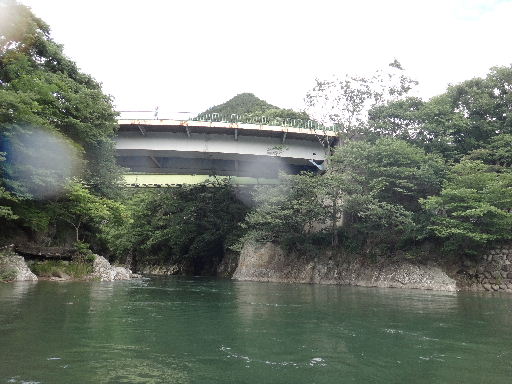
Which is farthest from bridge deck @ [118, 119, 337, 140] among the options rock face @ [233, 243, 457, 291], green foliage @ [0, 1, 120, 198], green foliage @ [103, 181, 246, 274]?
rock face @ [233, 243, 457, 291]

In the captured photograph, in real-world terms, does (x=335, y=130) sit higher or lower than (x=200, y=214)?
higher

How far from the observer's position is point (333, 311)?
10070mm

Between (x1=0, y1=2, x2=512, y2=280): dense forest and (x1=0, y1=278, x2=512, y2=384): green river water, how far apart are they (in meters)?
9.50

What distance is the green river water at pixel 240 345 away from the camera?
175 inches

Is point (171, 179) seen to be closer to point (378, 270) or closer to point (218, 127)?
point (218, 127)

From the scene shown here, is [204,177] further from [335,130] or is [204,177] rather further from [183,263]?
[335,130]

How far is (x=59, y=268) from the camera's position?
18.1m

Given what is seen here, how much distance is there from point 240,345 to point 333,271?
20.1 meters

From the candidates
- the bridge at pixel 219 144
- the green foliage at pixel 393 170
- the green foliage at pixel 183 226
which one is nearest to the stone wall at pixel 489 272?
the green foliage at pixel 393 170

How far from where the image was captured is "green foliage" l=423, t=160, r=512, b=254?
19.4 m

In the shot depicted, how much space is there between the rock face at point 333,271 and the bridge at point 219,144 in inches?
254

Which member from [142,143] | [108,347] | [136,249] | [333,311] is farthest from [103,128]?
[136,249]

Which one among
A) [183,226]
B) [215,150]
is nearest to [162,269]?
[183,226]

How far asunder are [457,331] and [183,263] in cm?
3365
